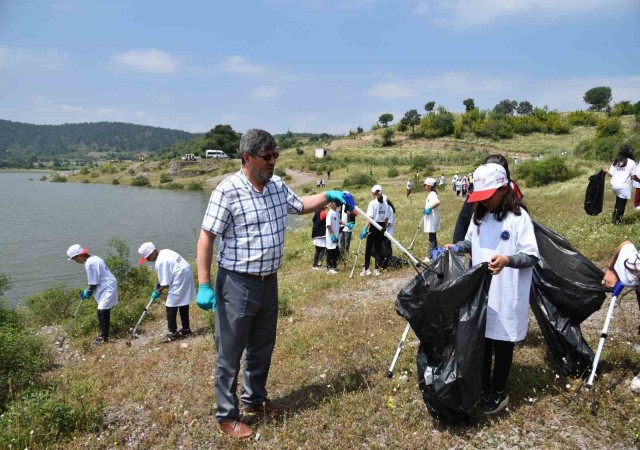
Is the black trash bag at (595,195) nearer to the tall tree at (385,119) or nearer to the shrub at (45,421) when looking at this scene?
the shrub at (45,421)

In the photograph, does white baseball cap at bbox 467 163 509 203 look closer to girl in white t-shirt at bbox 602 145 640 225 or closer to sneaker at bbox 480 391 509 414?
sneaker at bbox 480 391 509 414

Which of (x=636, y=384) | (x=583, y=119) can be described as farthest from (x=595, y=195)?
(x=583, y=119)

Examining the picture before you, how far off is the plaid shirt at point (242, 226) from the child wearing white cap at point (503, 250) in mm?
1656

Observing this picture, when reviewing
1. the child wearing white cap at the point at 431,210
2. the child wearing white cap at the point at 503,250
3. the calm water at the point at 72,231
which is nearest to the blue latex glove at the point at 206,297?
the child wearing white cap at the point at 503,250

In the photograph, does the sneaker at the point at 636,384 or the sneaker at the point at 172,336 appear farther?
the sneaker at the point at 172,336

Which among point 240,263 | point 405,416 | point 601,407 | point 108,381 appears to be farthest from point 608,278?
point 108,381

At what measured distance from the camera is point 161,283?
696 centimetres

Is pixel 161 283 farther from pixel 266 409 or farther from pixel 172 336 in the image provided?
pixel 266 409

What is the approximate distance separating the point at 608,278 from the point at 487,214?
4.24 ft

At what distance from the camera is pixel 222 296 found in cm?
350

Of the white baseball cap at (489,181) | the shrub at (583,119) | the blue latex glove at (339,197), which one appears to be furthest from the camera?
the shrub at (583,119)

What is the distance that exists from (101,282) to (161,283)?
1197 millimetres

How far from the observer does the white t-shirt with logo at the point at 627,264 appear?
325cm

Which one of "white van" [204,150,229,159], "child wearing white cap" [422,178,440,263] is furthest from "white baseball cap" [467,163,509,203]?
"white van" [204,150,229,159]
